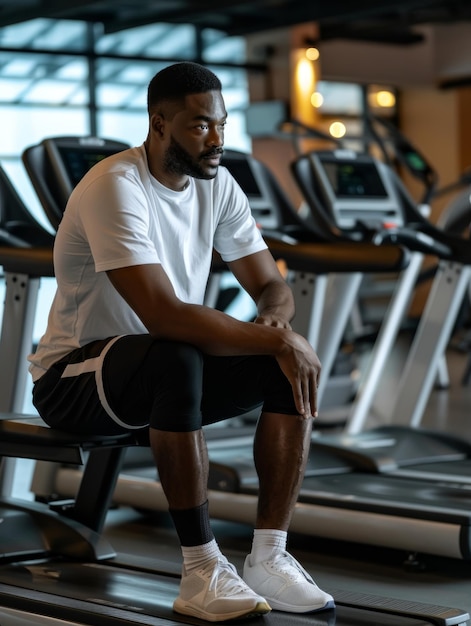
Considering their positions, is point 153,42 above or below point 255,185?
above

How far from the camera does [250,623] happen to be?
2271 mm

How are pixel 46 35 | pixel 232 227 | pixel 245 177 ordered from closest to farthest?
pixel 232 227
pixel 245 177
pixel 46 35

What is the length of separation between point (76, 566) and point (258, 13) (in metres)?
8.54

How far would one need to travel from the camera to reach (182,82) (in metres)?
2.47

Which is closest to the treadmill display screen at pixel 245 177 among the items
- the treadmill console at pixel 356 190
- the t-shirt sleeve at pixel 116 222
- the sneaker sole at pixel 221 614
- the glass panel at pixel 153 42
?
the treadmill console at pixel 356 190

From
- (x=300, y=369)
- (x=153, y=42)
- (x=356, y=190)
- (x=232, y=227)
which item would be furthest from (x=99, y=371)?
(x=153, y=42)

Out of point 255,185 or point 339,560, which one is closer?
point 339,560

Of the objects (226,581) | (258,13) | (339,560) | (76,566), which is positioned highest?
(258,13)

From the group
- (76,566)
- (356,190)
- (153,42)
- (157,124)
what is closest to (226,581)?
(76,566)

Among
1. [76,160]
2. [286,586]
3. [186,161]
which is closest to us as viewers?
[286,586]

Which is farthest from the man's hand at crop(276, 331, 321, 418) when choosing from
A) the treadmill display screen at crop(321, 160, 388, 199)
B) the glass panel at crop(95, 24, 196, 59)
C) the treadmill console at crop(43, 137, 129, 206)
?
the glass panel at crop(95, 24, 196, 59)

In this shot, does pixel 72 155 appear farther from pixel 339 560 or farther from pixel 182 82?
pixel 339 560

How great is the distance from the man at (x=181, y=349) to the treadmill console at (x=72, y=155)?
0.97m

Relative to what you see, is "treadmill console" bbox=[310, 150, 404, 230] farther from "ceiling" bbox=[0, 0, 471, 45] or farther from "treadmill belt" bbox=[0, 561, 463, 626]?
"ceiling" bbox=[0, 0, 471, 45]
